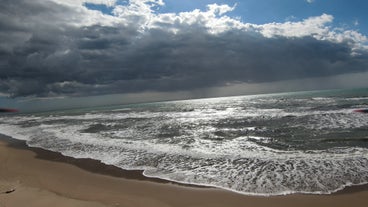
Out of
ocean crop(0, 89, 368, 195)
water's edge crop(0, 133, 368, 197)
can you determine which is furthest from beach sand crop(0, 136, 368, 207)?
ocean crop(0, 89, 368, 195)

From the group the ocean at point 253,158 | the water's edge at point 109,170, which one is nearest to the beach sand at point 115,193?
the water's edge at point 109,170

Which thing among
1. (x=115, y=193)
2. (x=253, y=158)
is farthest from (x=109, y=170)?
(x=253, y=158)

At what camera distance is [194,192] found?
583 cm

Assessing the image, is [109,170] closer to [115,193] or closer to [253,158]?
[115,193]

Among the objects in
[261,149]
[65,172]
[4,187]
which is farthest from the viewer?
[261,149]

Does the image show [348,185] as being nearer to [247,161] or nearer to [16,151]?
[247,161]

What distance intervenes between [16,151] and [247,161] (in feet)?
37.8

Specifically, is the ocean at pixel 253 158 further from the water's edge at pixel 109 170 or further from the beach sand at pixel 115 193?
the beach sand at pixel 115 193

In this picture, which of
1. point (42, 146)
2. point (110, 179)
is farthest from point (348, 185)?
point (42, 146)

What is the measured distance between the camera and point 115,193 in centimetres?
592

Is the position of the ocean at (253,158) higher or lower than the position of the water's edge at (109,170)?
higher

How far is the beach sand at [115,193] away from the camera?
5137mm

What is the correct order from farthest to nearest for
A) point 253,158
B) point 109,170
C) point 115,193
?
point 253,158 < point 109,170 < point 115,193

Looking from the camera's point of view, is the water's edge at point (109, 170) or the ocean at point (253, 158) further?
the ocean at point (253, 158)
